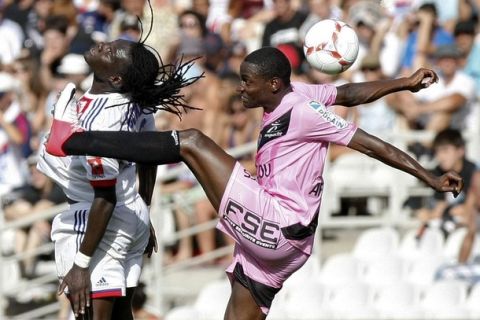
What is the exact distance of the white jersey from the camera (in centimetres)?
730

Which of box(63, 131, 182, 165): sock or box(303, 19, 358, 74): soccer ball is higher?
box(303, 19, 358, 74): soccer ball

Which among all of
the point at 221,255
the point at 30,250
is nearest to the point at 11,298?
the point at 30,250

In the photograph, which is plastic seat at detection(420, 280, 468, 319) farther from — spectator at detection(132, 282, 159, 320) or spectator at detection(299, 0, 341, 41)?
spectator at detection(299, 0, 341, 41)

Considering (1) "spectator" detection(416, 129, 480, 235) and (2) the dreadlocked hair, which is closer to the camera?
(2) the dreadlocked hair

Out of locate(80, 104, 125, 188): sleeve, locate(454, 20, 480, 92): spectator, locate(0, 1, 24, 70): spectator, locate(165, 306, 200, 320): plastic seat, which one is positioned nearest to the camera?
locate(80, 104, 125, 188): sleeve

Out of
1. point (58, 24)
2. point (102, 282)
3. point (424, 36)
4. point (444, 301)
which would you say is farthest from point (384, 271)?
point (58, 24)

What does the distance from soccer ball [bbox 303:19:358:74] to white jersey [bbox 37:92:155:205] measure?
3.59 feet

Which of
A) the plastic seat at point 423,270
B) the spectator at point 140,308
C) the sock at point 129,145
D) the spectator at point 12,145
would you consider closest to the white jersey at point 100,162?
the sock at point 129,145

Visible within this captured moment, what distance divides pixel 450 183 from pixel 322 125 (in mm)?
826

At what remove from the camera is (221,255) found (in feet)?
42.1

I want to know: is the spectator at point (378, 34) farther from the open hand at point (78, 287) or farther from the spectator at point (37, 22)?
the open hand at point (78, 287)

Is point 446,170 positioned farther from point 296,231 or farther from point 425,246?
point 296,231

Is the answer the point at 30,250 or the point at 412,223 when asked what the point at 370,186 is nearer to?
the point at 412,223

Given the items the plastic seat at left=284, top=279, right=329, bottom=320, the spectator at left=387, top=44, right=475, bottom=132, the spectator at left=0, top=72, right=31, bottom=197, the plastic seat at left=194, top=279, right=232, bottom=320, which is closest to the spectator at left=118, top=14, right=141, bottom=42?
the spectator at left=0, top=72, right=31, bottom=197
